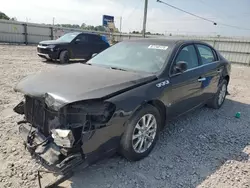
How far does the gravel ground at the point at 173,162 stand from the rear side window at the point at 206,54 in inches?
50.0

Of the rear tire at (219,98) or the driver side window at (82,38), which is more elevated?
the driver side window at (82,38)

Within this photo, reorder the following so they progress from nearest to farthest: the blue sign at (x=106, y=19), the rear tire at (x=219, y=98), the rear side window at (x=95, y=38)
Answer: the rear tire at (x=219, y=98) → the rear side window at (x=95, y=38) → the blue sign at (x=106, y=19)

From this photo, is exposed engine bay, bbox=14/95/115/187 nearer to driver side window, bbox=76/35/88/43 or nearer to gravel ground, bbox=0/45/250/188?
gravel ground, bbox=0/45/250/188

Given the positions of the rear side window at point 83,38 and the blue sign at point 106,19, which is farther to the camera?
the blue sign at point 106,19

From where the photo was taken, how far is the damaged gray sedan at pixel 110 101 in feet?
7.25

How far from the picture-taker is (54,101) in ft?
7.27

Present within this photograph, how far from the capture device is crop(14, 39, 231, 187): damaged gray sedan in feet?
7.25

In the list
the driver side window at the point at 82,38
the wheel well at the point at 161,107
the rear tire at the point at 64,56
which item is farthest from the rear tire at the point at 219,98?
the driver side window at the point at 82,38

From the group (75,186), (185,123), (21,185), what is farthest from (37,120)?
(185,123)

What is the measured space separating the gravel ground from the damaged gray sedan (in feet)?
0.90

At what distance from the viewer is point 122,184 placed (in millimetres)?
2480

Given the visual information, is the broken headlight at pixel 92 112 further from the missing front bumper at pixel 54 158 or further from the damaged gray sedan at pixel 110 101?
the missing front bumper at pixel 54 158

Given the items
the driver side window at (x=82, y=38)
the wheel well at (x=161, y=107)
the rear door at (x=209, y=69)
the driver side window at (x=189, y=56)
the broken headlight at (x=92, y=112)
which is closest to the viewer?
the broken headlight at (x=92, y=112)

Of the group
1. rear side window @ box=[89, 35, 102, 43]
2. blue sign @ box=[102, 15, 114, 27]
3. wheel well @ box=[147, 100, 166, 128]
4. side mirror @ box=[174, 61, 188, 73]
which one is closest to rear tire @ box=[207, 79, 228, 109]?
side mirror @ box=[174, 61, 188, 73]
